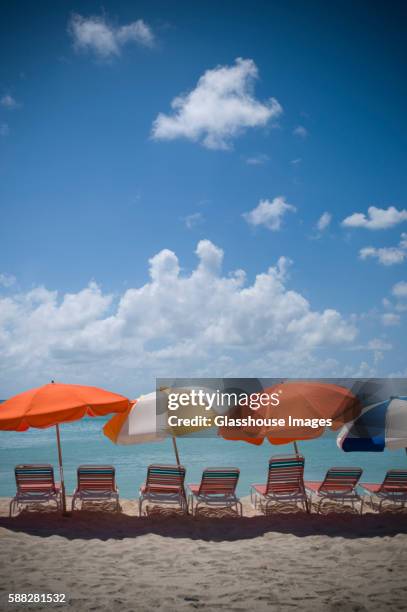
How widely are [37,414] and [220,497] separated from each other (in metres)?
3.50

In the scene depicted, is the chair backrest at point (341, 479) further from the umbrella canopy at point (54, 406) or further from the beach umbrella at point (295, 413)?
the umbrella canopy at point (54, 406)

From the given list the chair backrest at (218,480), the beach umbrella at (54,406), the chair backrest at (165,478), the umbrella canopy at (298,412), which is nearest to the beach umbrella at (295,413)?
the umbrella canopy at (298,412)

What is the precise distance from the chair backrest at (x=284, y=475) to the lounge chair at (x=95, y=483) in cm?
280

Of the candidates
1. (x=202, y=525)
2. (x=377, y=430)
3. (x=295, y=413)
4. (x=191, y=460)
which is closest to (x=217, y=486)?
(x=202, y=525)

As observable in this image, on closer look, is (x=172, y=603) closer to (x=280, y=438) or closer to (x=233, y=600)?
(x=233, y=600)

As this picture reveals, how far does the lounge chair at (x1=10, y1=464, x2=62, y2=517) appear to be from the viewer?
327 inches

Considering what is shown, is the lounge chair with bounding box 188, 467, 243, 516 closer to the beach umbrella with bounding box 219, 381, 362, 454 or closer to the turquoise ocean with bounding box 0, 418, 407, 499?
the beach umbrella with bounding box 219, 381, 362, 454

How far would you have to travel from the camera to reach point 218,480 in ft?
27.4

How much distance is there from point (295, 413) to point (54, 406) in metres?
3.74

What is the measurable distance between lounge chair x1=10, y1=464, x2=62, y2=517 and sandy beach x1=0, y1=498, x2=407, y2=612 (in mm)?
282

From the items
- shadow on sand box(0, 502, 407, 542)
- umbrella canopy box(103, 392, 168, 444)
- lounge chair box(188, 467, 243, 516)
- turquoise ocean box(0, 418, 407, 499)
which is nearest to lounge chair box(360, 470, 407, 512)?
shadow on sand box(0, 502, 407, 542)

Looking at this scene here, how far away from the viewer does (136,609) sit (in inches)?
180

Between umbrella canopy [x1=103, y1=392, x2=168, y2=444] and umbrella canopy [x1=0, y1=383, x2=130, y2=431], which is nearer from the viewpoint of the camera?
umbrella canopy [x1=0, y1=383, x2=130, y2=431]

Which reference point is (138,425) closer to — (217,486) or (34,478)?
(217,486)
